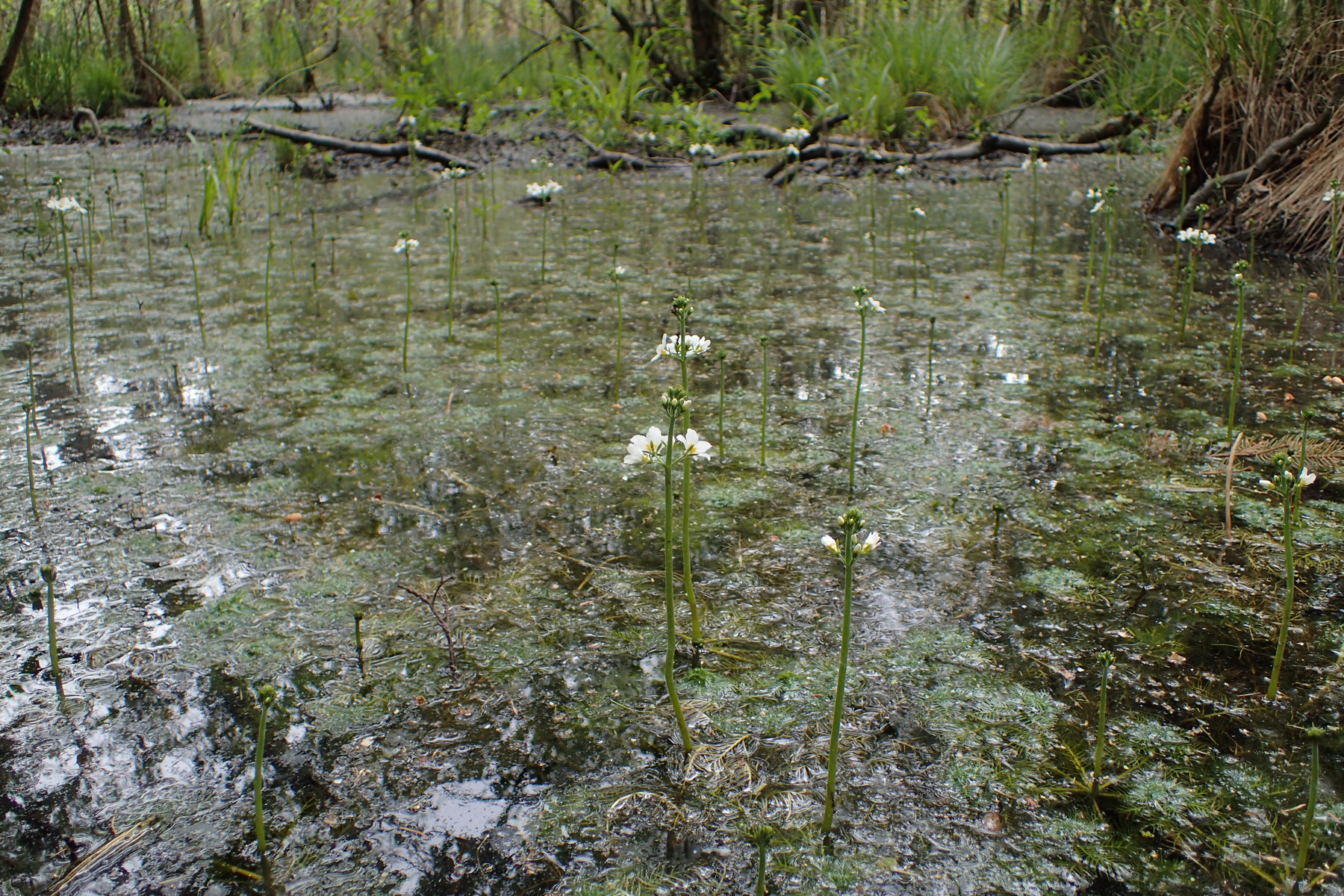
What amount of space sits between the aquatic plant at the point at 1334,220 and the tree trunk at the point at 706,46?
651 cm

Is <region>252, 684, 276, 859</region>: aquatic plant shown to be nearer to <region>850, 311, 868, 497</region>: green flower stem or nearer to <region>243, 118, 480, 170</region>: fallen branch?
<region>850, 311, 868, 497</region>: green flower stem

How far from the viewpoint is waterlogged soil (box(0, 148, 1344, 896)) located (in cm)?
129

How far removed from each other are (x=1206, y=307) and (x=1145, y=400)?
115 centimetres

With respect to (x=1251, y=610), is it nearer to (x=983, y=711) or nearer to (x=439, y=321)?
(x=983, y=711)

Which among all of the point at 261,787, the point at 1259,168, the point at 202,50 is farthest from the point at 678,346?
the point at 202,50

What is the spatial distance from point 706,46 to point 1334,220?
6.83 m

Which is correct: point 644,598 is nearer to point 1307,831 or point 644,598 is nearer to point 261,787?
point 261,787

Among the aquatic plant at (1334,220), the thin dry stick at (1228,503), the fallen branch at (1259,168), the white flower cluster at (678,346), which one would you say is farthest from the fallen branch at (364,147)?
the thin dry stick at (1228,503)

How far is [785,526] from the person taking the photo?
2.13 m

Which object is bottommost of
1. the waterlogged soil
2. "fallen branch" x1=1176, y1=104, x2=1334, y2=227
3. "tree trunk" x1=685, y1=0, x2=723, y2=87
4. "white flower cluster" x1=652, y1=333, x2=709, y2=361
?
the waterlogged soil

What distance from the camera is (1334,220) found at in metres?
3.71

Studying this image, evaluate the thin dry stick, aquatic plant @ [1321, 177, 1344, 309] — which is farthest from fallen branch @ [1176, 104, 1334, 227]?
the thin dry stick

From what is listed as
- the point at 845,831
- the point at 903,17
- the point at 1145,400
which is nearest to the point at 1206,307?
the point at 1145,400

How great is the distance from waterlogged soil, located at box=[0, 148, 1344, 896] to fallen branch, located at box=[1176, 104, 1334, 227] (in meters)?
0.75
